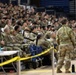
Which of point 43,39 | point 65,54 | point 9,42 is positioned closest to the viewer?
point 65,54

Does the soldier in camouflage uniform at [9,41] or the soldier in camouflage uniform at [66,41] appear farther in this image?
the soldier in camouflage uniform at [9,41]

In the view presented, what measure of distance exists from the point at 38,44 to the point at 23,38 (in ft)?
2.15

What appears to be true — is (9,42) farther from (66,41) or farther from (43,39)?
(66,41)

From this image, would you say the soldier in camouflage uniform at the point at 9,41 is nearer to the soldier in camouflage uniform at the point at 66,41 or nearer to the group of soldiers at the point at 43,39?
the group of soldiers at the point at 43,39

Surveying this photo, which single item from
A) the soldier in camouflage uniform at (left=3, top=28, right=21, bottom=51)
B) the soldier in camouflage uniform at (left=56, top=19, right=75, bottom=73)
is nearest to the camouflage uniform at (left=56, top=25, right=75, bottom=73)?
the soldier in camouflage uniform at (left=56, top=19, right=75, bottom=73)

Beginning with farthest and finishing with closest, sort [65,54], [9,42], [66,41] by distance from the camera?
[9,42], [65,54], [66,41]

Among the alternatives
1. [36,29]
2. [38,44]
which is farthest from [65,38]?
[36,29]

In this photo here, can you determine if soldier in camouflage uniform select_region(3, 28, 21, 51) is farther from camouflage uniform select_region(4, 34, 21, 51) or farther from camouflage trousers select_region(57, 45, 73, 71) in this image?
camouflage trousers select_region(57, 45, 73, 71)

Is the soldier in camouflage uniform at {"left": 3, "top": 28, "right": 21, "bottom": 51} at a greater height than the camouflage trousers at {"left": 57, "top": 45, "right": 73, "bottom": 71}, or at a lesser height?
greater

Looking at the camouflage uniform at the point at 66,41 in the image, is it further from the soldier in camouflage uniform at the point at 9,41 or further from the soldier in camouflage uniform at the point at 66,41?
the soldier in camouflage uniform at the point at 9,41

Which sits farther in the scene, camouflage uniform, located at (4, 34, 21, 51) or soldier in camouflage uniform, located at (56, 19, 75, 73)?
camouflage uniform, located at (4, 34, 21, 51)

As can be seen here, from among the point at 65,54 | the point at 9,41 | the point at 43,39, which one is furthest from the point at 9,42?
the point at 65,54

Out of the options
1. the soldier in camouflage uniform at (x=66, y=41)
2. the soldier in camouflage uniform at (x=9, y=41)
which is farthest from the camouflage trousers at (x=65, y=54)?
the soldier in camouflage uniform at (x=9, y=41)

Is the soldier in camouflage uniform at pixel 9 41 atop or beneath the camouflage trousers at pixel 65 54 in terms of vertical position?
atop
